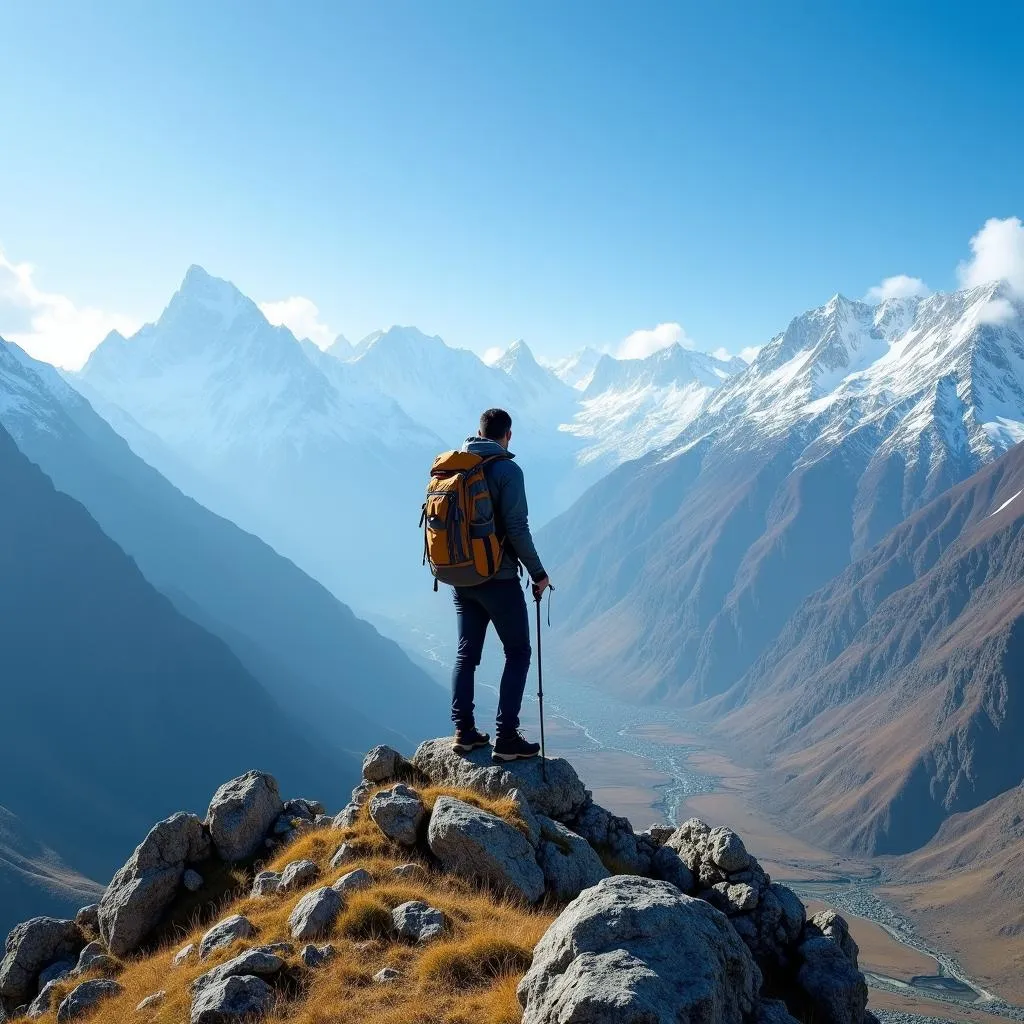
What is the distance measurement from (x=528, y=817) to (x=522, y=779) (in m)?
1.18

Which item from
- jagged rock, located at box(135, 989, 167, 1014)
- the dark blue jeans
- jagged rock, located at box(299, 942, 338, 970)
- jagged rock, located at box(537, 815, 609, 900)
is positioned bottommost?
jagged rock, located at box(135, 989, 167, 1014)

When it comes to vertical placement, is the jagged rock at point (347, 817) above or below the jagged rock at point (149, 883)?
above

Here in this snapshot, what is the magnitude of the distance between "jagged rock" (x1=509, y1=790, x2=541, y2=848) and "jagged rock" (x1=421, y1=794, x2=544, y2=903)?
0.18 metres

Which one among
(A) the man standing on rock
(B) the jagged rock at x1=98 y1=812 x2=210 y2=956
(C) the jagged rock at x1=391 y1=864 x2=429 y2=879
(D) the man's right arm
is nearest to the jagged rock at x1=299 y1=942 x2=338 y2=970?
(C) the jagged rock at x1=391 y1=864 x2=429 y2=879

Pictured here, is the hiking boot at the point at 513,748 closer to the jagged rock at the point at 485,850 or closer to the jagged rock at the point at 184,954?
the jagged rock at the point at 485,850

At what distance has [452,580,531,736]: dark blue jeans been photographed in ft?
44.9

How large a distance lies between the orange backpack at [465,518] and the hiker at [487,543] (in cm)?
2

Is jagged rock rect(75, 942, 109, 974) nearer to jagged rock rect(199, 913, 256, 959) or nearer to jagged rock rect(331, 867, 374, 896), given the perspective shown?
jagged rock rect(199, 913, 256, 959)

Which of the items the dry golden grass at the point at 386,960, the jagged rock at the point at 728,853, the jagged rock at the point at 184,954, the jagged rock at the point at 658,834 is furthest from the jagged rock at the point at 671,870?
the jagged rock at the point at 184,954

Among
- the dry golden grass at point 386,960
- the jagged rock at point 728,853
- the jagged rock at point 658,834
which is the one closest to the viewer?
the dry golden grass at point 386,960

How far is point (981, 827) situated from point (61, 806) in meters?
195

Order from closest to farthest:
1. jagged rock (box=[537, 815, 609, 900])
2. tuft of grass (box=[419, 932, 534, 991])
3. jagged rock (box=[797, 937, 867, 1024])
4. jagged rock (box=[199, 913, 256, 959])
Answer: tuft of grass (box=[419, 932, 534, 991]), jagged rock (box=[199, 913, 256, 959]), jagged rock (box=[797, 937, 867, 1024]), jagged rock (box=[537, 815, 609, 900])

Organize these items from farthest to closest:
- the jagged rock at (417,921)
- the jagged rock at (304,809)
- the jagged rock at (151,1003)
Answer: the jagged rock at (304,809), the jagged rock at (151,1003), the jagged rock at (417,921)

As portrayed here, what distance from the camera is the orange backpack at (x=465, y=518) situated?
513 inches
